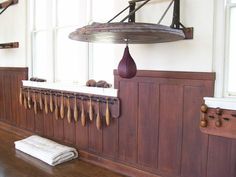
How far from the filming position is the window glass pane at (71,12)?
106 inches

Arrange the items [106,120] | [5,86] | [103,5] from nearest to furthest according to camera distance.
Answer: [106,120], [103,5], [5,86]

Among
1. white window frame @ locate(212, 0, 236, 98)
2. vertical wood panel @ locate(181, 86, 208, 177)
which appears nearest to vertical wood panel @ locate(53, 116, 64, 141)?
vertical wood panel @ locate(181, 86, 208, 177)

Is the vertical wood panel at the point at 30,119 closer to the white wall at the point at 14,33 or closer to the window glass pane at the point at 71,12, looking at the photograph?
the white wall at the point at 14,33

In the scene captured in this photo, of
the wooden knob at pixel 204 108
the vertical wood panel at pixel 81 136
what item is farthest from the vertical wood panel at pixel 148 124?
the vertical wood panel at pixel 81 136

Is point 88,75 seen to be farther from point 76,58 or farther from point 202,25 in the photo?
point 202,25

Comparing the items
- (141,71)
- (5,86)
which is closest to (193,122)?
(141,71)

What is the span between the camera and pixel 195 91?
72.7 inches

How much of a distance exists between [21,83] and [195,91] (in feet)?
8.19

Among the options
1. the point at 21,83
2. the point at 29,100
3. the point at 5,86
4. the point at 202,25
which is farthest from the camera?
the point at 5,86

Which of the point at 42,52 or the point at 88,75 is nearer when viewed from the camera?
the point at 88,75

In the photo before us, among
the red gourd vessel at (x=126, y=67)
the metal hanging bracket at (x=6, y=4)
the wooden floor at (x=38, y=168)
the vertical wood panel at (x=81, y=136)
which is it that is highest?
the metal hanging bracket at (x=6, y=4)

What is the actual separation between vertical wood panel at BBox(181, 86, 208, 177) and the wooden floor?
695 millimetres

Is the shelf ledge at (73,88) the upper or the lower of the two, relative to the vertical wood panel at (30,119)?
upper

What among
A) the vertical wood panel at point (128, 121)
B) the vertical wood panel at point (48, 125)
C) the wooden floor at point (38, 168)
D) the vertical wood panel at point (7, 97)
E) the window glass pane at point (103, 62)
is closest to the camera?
the vertical wood panel at point (128, 121)
